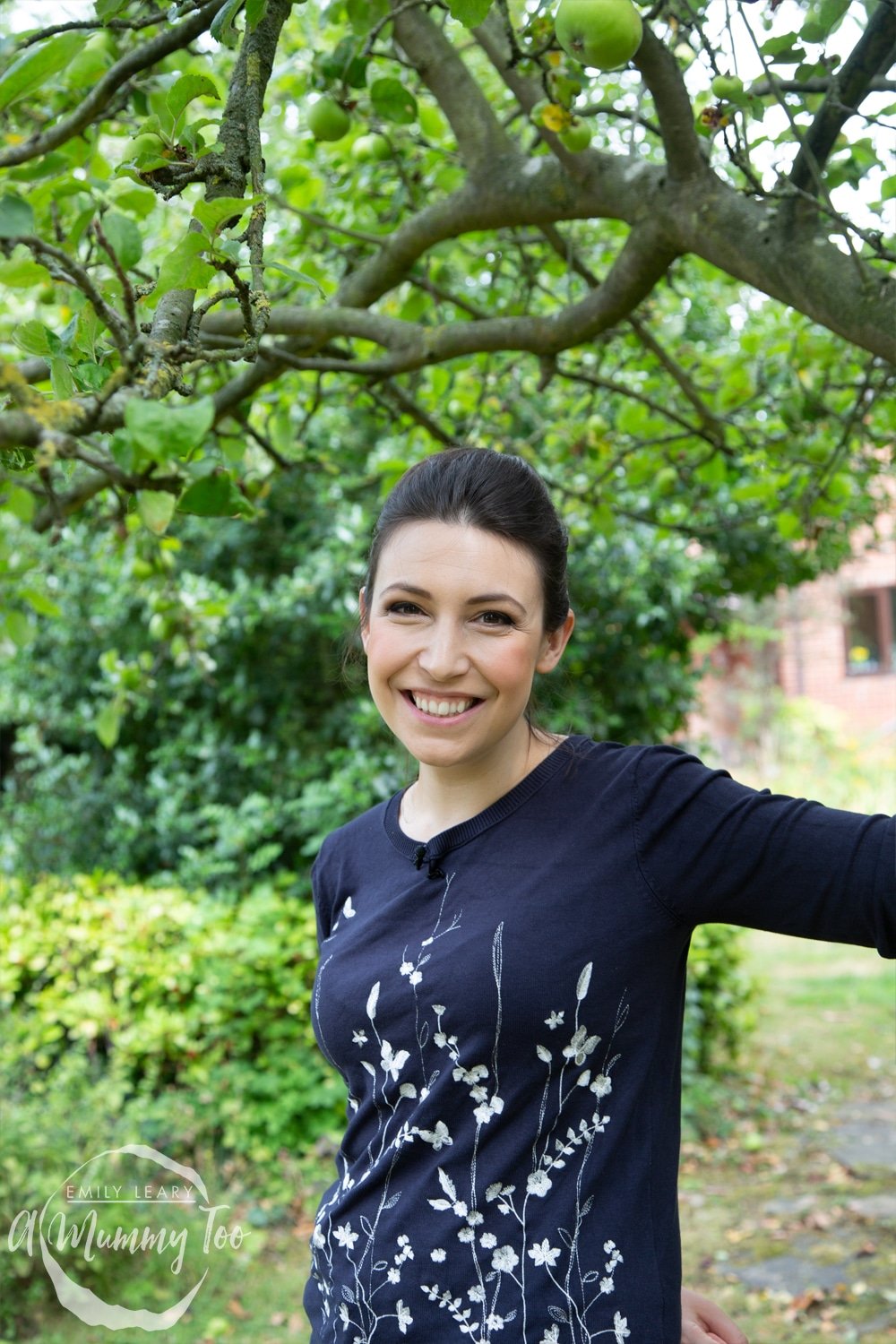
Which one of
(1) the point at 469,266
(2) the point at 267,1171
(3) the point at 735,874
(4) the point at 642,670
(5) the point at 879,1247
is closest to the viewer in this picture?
(3) the point at 735,874

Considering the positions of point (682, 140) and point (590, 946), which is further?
point (682, 140)

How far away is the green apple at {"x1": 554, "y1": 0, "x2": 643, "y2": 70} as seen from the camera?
57.1 inches

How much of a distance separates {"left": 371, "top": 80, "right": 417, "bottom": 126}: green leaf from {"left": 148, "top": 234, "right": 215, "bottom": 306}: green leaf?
125cm

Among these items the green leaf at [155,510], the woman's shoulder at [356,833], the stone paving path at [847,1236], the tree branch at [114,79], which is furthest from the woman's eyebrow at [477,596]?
the stone paving path at [847,1236]

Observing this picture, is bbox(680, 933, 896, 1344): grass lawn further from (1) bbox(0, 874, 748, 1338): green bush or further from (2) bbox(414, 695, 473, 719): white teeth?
(2) bbox(414, 695, 473, 719): white teeth

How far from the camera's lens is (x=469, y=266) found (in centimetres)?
314

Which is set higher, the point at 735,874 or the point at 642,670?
the point at 642,670

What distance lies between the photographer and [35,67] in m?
1.21

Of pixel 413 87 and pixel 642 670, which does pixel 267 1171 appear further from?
pixel 413 87

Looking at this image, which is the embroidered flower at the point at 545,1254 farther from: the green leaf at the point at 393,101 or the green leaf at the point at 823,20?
the green leaf at the point at 393,101

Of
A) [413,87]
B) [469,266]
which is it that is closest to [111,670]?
[469,266]

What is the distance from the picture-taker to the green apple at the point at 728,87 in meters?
1.67

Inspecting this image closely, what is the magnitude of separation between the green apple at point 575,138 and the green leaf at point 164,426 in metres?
1.36

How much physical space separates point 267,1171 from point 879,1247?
82.6 inches
